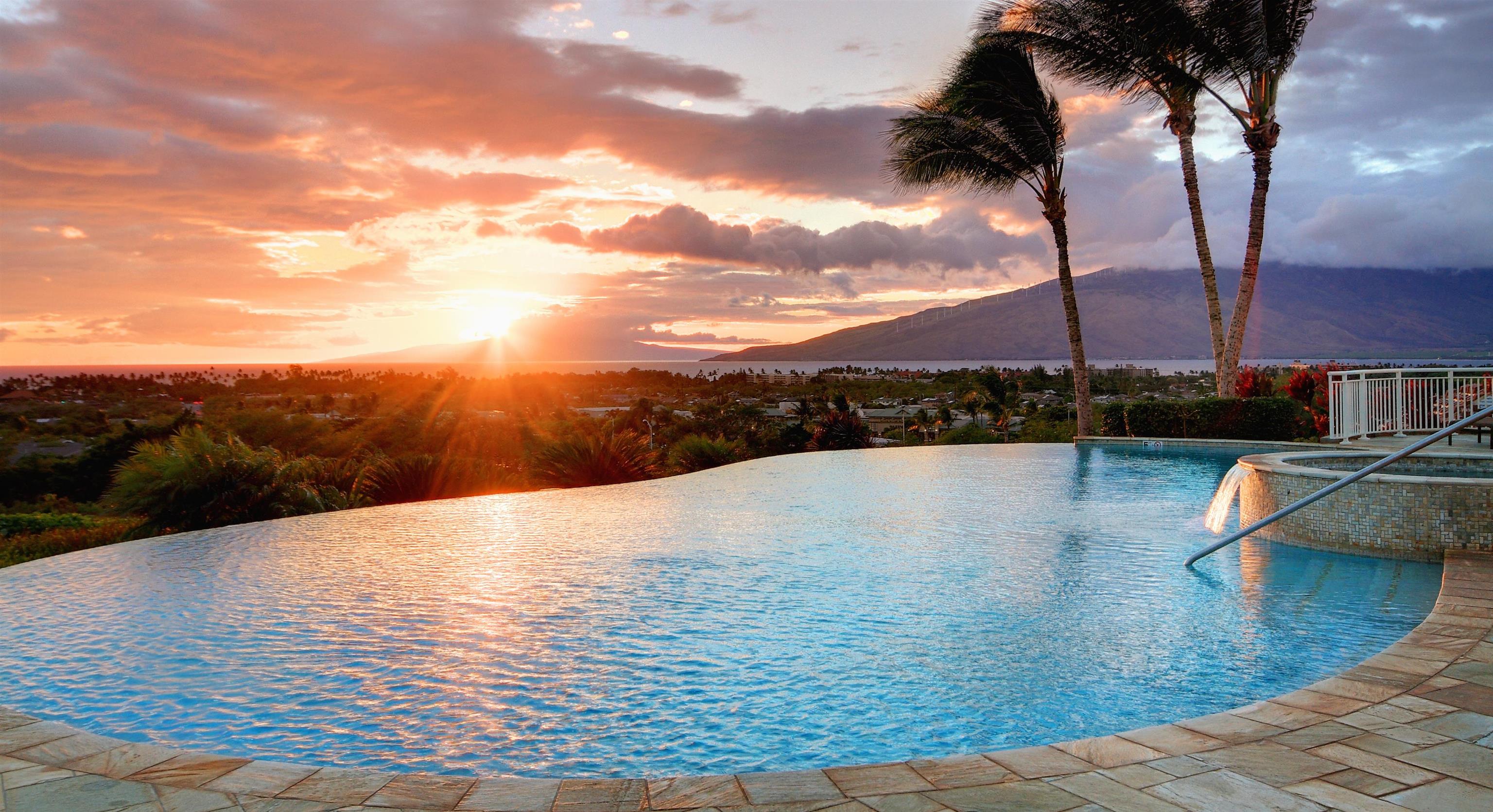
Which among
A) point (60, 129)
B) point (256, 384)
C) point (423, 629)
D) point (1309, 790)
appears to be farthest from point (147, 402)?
point (1309, 790)

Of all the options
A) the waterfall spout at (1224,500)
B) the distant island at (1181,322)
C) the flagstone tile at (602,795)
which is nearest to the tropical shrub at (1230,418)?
the waterfall spout at (1224,500)

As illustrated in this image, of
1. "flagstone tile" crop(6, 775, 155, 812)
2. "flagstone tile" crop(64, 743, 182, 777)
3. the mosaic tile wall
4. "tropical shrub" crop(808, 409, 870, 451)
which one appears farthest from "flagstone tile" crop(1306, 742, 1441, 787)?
"tropical shrub" crop(808, 409, 870, 451)

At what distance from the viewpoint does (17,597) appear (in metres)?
6.22

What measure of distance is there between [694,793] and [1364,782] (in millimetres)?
2051

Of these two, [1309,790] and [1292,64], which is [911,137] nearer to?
[1292,64]

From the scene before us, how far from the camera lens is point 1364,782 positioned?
98.0 inches

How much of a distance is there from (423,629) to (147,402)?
5547 cm

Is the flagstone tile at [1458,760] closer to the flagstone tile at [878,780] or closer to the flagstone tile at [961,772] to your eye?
the flagstone tile at [961,772]

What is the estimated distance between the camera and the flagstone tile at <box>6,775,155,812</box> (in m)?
2.48

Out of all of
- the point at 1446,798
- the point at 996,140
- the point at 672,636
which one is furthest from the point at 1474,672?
the point at 996,140

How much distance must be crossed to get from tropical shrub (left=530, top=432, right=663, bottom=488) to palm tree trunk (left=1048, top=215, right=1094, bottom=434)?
10.3 meters

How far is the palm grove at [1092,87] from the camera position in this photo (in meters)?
15.0

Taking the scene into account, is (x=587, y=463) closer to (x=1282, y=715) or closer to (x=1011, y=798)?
(x=1282, y=715)

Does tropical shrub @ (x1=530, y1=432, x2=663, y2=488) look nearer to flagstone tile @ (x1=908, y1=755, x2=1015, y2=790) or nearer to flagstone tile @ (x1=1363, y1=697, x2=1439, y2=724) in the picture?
flagstone tile @ (x1=908, y1=755, x2=1015, y2=790)
